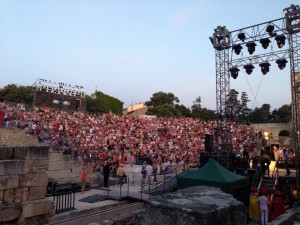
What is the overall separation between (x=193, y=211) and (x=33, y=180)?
22.0 ft

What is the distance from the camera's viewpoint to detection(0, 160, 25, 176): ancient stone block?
22.6 feet

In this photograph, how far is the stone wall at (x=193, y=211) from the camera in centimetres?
192

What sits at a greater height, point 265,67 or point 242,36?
point 242,36

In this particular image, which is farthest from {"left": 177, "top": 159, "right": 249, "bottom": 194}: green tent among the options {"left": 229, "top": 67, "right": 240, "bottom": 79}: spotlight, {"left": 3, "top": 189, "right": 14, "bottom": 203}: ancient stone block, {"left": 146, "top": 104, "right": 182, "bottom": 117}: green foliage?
{"left": 146, "top": 104, "right": 182, "bottom": 117}: green foliage

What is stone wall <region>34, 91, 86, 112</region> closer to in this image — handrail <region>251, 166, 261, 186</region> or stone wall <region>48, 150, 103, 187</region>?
stone wall <region>48, 150, 103, 187</region>

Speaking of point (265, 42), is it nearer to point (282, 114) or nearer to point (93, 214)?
point (93, 214)

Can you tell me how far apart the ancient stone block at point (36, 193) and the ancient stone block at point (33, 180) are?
0.10 m

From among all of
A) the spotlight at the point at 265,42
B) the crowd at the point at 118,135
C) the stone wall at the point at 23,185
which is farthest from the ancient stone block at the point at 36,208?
the spotlight at the point at 265,42

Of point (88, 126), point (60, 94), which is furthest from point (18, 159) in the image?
point (60, 94)

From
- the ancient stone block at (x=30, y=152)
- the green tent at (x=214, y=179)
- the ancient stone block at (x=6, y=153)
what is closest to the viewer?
the ancient stone block at (x=6, y=153)

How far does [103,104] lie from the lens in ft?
194

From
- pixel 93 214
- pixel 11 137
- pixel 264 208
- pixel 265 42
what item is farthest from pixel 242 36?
pixel 11 137

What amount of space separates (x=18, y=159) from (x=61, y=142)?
9918mm

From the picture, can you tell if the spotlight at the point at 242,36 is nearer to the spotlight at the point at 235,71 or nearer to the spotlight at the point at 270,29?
the spotlight at the point at 270,29
